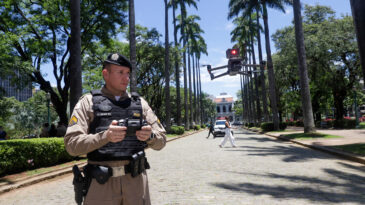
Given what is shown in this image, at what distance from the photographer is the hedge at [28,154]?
7.49m

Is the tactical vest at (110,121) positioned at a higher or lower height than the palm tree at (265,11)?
lower

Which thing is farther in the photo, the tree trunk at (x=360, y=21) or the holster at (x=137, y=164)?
the tree trunk at (x=360, y=21)

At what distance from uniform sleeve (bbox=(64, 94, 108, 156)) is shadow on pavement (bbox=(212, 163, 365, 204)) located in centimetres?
416

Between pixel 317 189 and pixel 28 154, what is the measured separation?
7853mm

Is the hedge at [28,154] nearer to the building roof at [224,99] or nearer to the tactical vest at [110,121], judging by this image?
the tactical vest at [110,121]

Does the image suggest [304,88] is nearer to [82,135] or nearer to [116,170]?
[116,170]

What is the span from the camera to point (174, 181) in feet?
21.7

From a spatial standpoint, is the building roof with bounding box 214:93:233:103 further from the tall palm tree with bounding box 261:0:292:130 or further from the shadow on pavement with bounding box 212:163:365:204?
A: the shadow on pavement with bounding box 212:163:365:204

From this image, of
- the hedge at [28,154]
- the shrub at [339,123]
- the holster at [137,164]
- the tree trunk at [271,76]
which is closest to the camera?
the holster at [137,164]

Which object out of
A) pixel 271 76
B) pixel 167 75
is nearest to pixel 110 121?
pixel 167 75

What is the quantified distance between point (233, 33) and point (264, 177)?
46832 millimetres

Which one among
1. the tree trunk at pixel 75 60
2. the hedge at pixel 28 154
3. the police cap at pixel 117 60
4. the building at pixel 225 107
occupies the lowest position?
the hedge at pixel 28 154

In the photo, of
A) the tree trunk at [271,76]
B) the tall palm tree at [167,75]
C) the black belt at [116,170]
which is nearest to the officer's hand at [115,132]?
the black belt at [116,170]

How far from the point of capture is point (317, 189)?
5523 millimetres
